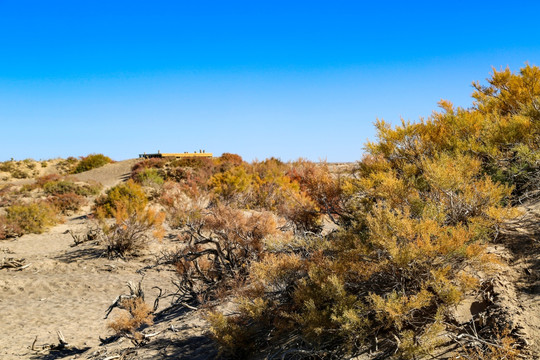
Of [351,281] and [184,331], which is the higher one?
[351,281]

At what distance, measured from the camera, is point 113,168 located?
35.5m

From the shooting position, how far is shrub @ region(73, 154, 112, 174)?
126ft

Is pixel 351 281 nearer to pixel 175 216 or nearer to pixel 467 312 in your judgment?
pixel 467 312

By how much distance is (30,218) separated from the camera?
55.2ft

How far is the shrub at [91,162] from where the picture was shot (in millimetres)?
38500

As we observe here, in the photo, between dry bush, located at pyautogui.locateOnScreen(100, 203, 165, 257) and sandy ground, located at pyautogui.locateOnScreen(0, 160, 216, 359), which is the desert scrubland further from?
dry bush, located at pyautogui.locateOnScreen(100, 203, 165, 257)

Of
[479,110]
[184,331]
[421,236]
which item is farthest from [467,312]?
[479,110]

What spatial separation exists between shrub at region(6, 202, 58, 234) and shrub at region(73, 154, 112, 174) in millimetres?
21766

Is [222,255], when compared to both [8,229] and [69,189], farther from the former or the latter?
[69,189]

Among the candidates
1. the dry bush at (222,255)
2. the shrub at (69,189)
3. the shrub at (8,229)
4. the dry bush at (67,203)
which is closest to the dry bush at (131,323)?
the dry bush at (222,255)

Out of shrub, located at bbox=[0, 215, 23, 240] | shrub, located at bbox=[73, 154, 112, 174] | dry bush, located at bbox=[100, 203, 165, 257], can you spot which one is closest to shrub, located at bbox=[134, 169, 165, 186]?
shrub, located at bbox=[0, 215, 23, 240]

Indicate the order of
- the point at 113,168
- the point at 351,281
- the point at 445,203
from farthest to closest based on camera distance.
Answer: the point at 113,168 < the point at 445,203 < the point at 351,281

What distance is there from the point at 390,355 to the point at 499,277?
1546 mm

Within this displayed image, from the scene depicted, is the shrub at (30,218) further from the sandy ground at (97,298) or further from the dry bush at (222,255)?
the dry bush at (222,255)
